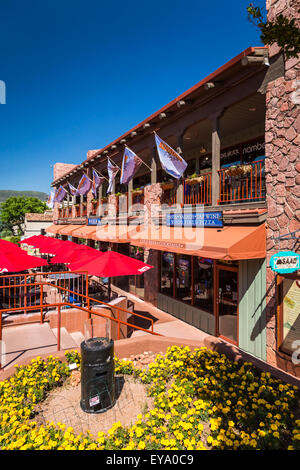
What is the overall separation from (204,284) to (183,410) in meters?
5.86

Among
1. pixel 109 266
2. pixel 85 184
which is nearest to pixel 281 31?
pixel 109 266

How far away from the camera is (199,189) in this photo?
42.1 feet

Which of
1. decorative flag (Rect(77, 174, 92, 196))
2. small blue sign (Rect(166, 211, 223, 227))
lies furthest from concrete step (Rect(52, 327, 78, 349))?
decorative flag (Rect(77, 174, 92, 196))

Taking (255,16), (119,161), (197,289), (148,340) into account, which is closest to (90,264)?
(148,340)

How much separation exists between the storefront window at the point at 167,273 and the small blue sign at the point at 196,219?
1.70 m

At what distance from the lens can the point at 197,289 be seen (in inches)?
410

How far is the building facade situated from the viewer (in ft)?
23.4

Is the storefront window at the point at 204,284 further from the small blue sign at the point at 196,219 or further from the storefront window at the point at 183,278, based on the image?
the small blue sign at the point at 196,219

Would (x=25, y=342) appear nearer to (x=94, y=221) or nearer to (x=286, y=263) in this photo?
(x=286, y=263)

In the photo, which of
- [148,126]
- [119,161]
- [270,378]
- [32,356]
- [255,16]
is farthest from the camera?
[119,161]
